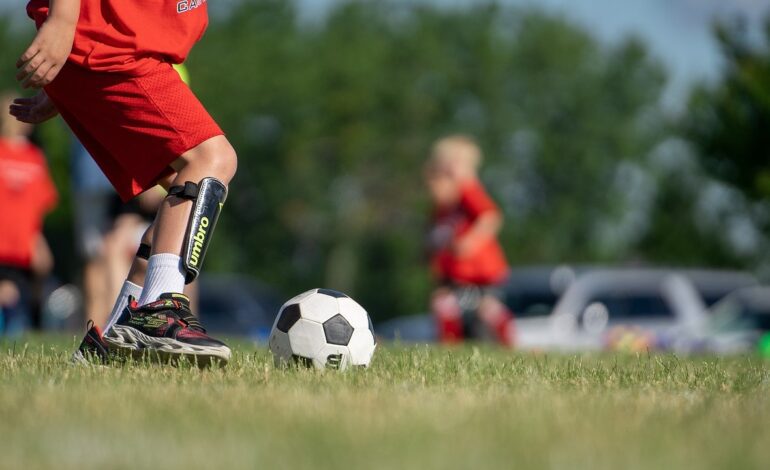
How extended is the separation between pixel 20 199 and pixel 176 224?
681 centimetres

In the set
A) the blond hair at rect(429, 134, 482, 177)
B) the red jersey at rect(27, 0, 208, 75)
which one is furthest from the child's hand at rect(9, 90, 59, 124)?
the blond hair at rect(429, 134, 482, 177)

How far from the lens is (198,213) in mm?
4520

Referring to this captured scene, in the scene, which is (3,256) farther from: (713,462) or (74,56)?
(713,462)

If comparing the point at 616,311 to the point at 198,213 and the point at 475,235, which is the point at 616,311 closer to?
the point at 475,235

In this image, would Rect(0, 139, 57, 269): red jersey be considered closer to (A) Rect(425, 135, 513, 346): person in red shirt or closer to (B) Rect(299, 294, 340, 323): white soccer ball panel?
(A) Rect(425, 135, 513, 346): person in red shirt

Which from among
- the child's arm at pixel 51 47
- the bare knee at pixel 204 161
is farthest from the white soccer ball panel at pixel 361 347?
the child's arm at pixel 51 47

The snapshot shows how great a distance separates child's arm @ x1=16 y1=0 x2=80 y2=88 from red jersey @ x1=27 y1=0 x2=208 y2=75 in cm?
13

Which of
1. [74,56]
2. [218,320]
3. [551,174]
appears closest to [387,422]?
[74,56]

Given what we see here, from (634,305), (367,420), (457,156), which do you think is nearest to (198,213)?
(367,420)

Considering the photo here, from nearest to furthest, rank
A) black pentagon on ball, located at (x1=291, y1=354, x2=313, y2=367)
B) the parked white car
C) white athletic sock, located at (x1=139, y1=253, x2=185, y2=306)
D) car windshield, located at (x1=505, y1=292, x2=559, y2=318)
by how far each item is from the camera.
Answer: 1. white athletic sock, located at (x1=139, y1=253, x2=185, y2=306)
2. black pentagon on ball, located at (x1=291, y1=354, x2=313, y2=367)
3. the parked white car
4. car windshield, located at (x1=505, y1=292, x2=559, y2=318)

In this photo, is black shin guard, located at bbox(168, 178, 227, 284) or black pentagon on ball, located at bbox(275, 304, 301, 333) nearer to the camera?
black shin guard, located at bbox(168, 178, 227, 284)

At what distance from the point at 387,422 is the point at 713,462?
31.8 inches

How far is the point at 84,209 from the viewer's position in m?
9.28

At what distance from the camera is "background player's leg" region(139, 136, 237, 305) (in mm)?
4488
